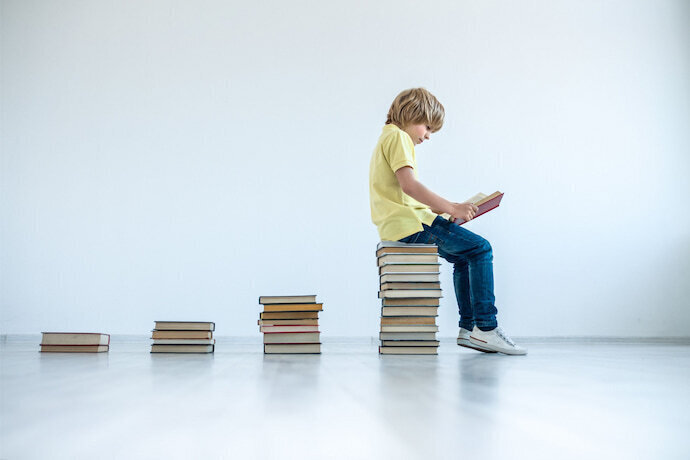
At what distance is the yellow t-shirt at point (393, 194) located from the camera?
8.21ft

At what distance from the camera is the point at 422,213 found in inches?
101

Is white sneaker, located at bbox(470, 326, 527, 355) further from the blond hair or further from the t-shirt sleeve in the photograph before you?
the blond hair

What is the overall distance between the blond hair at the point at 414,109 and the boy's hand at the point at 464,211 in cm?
47

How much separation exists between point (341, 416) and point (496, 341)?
5.94 feet

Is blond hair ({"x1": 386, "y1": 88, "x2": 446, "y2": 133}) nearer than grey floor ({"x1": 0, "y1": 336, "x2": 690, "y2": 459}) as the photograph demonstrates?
No

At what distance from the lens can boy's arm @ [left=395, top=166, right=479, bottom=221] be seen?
7.80 ft

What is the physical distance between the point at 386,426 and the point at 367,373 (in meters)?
0.81

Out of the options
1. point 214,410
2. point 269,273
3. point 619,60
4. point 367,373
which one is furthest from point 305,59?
point 214,410

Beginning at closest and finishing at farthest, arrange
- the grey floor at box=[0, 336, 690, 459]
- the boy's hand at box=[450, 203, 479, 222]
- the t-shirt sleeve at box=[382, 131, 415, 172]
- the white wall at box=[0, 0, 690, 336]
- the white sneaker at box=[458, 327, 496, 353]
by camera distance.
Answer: the grey floor at box=[0, 336, 690, 459] → the boy's hand at box=[450, 203, 479, 222] → the t-shirt sleeve at box=[382, 131, 415, 172] → the white sneaker at box=[458, 327, 496, 353] → the white wall at box=[0, 0, 690, 336]

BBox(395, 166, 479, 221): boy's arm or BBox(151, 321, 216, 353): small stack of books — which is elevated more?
BBox(395, 166, 479, 221): boy's arm

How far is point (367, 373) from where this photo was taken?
1.50m

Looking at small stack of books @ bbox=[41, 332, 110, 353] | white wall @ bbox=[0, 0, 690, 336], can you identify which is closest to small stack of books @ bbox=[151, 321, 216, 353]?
small stack of books @ bbox=[41, 332, 110, 353]

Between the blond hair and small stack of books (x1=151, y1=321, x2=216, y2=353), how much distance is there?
1.22 meters

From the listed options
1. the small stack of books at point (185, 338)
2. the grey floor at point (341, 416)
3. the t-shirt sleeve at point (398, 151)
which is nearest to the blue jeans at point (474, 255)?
the t-shirt sleeve at point (398, 151)
